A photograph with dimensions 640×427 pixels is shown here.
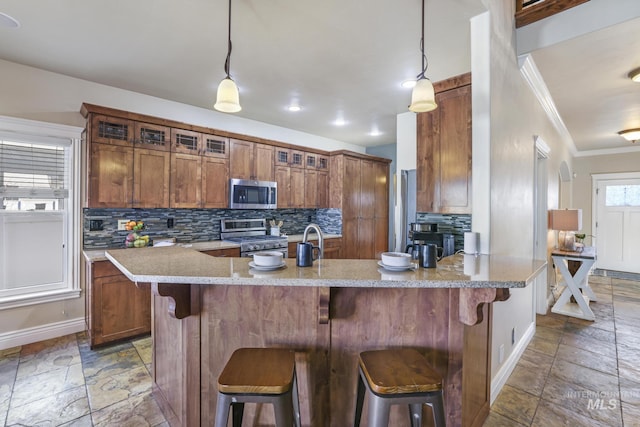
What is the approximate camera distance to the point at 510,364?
2518 mm

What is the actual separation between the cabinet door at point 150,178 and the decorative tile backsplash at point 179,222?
0.32 metres

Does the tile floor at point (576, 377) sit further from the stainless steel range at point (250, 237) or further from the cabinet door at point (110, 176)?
the cabinet door at point (110, 176)

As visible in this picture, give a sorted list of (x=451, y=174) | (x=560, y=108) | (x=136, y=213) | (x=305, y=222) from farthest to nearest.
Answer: (x=305, y=222) → (x=560, y=108) → (x=136, y=213) → (x=451, y=174)

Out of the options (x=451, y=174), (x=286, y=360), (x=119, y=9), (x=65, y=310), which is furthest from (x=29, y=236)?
(x=451, y=174)

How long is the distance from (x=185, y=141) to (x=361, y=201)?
314 cm

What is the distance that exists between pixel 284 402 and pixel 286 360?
185 mm

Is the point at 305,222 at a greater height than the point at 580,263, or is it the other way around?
the point at 305,222

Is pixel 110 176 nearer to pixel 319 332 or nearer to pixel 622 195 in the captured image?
pixel 319 332

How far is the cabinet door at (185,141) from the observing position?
358cm

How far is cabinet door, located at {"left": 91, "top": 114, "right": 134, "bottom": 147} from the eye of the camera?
305 centimetres

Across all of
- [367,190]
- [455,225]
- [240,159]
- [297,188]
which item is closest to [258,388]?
[455,225]

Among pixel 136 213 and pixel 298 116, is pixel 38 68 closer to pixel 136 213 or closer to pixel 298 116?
pixel 136 213

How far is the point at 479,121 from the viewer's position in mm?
2094

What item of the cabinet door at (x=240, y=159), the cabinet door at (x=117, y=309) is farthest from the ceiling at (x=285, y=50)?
the cabinet door at (x=117, y=309)
